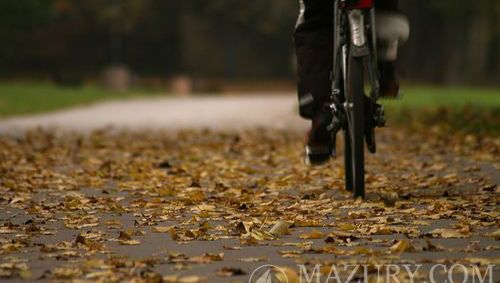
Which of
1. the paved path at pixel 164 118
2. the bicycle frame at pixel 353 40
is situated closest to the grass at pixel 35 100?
the paved path at pixel 164 118

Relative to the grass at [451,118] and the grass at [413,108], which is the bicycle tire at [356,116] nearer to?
the grass at [451,118]

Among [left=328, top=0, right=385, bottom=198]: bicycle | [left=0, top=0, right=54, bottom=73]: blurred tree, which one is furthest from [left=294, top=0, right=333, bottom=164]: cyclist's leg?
[left=0, top=0, right=54, bottom=73]: blurred tree

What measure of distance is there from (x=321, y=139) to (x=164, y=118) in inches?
622

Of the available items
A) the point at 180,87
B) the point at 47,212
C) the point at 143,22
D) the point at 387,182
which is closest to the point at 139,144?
the point at 387,182

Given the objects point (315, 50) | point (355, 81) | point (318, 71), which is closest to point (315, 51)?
point (315, 50)

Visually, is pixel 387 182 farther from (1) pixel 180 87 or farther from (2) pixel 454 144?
(1) pixel 180 87

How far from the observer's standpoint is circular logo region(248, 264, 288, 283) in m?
5.25

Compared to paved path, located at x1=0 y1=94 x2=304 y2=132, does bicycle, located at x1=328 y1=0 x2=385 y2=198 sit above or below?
above

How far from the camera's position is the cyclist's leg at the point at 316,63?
8719 mm

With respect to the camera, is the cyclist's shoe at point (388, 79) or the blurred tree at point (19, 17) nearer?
the cyclist's shoe at point (388, 79)

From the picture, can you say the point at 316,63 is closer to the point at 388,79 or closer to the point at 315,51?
the point at 315,51

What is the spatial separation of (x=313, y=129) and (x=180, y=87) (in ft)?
136

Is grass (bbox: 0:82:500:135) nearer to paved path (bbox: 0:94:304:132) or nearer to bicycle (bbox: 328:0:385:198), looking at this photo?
paved path (bbox: 0:94:304:132)

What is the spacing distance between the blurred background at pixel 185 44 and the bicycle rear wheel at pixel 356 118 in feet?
151
